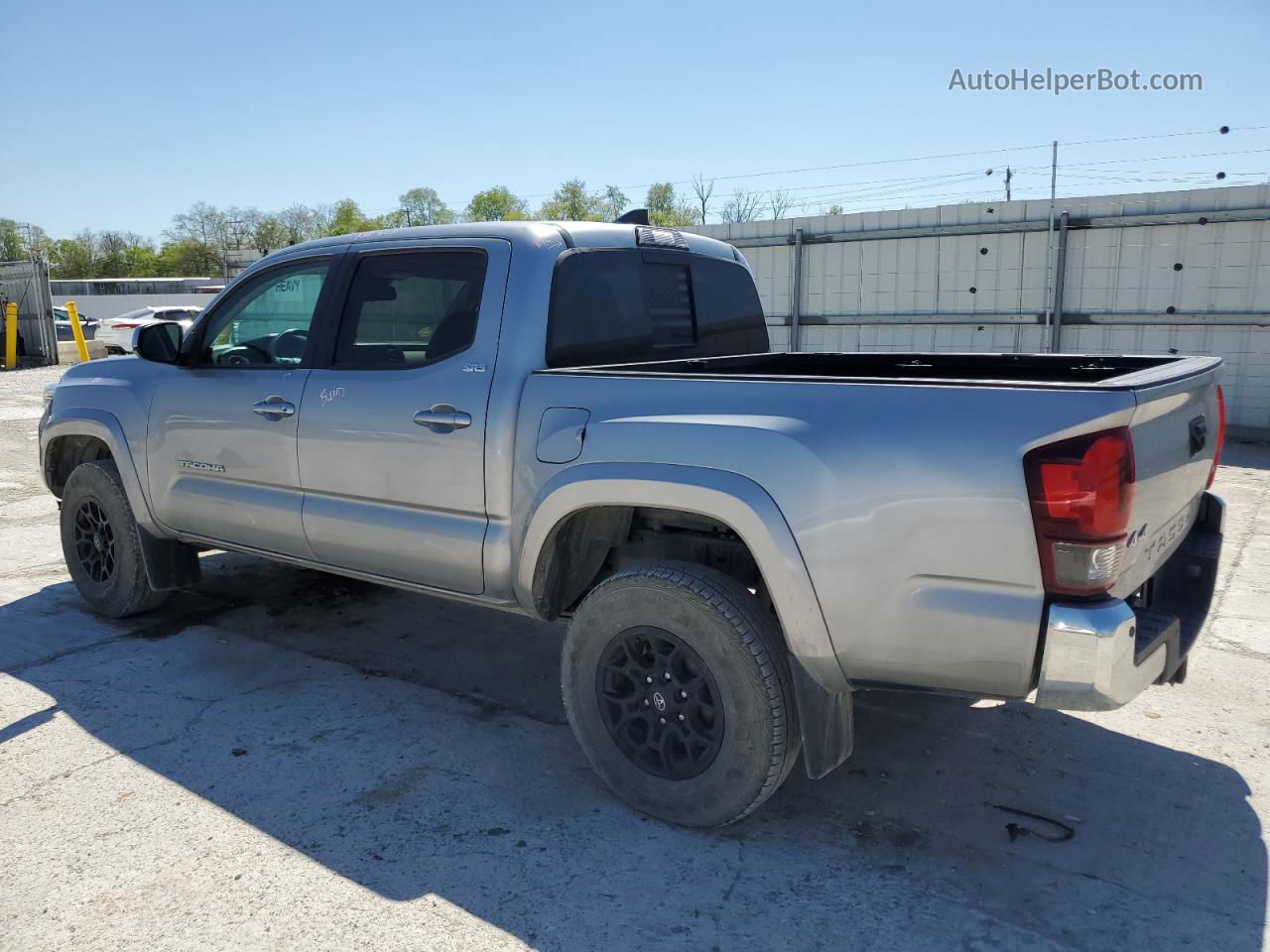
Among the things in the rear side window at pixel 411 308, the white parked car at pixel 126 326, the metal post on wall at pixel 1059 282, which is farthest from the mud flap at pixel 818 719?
the white parked car at pixel 126 326

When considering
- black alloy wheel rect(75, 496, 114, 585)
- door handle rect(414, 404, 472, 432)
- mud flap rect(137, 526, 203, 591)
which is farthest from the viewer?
black alloy wheel rect(75, 496, 114, 585)

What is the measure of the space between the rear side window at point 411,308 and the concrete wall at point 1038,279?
32.0 ft

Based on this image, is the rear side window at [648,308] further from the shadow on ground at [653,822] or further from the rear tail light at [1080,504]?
the rear tail light at [1080,504]

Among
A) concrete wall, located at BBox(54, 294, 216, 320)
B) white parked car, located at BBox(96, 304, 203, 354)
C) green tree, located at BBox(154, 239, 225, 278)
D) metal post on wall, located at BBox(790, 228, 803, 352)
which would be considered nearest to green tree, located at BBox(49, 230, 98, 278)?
green tree, located at BBox(154, 239, 225, 278)

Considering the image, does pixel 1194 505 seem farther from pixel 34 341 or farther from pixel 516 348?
pixel 34 341

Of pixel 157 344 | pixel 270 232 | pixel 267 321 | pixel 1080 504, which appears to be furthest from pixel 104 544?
pixel 270 232

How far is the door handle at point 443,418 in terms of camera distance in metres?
3.53

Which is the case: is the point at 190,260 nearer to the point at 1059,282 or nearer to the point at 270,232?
the point at 270,232

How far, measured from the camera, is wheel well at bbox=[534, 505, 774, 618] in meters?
3.31

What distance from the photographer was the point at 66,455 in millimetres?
5559

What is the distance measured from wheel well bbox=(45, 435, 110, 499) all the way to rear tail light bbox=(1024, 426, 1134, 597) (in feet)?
15.7

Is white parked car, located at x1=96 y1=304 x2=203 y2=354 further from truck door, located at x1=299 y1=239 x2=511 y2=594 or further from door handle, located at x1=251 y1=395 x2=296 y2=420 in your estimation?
truck door, located at x1=299 y1=239 x2=511 y2=594

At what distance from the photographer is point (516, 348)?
350 centimetres

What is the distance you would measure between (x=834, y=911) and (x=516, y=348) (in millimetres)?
2091
